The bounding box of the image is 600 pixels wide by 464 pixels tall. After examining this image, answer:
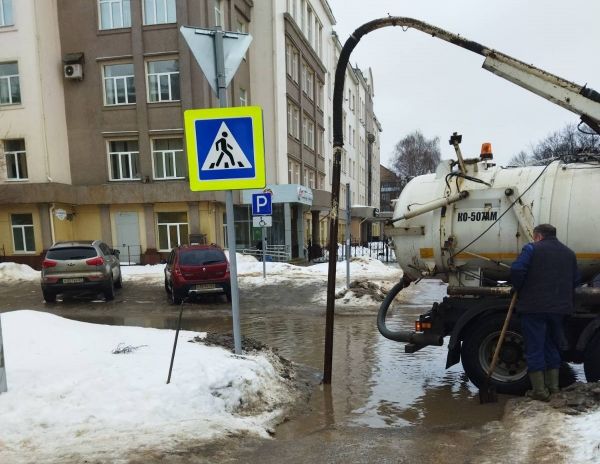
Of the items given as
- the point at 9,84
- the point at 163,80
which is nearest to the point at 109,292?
the point at 163,80

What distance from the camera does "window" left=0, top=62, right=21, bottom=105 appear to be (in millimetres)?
22969

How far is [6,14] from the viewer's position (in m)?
22.8

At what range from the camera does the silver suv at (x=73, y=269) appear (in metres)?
13.6

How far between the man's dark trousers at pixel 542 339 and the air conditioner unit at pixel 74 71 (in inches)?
976

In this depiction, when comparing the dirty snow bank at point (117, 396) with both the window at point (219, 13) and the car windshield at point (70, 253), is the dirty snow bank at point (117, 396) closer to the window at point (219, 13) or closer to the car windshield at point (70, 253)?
the car windshield at point (70, 253)

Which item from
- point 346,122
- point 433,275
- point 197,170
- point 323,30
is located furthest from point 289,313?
point 346,122

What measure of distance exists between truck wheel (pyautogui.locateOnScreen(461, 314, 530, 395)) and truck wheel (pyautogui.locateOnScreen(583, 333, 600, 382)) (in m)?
0.63

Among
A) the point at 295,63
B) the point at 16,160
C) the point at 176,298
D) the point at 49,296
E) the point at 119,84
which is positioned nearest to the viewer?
the point at 176,298

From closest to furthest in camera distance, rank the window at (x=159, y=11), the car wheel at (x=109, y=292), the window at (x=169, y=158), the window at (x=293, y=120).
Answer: the car wheel at (x=109, y=292) < the window at (x=159, y=11) < the window at (x=169, y=158) < the window at (x=293, y=120)

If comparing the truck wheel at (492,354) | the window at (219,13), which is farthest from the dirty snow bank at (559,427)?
the window at (219,13)

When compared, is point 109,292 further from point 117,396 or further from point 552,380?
point 552,380

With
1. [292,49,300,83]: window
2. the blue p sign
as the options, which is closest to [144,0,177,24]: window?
[292,49,300,83]: window

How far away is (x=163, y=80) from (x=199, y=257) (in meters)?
13.8

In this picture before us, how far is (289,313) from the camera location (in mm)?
12023
